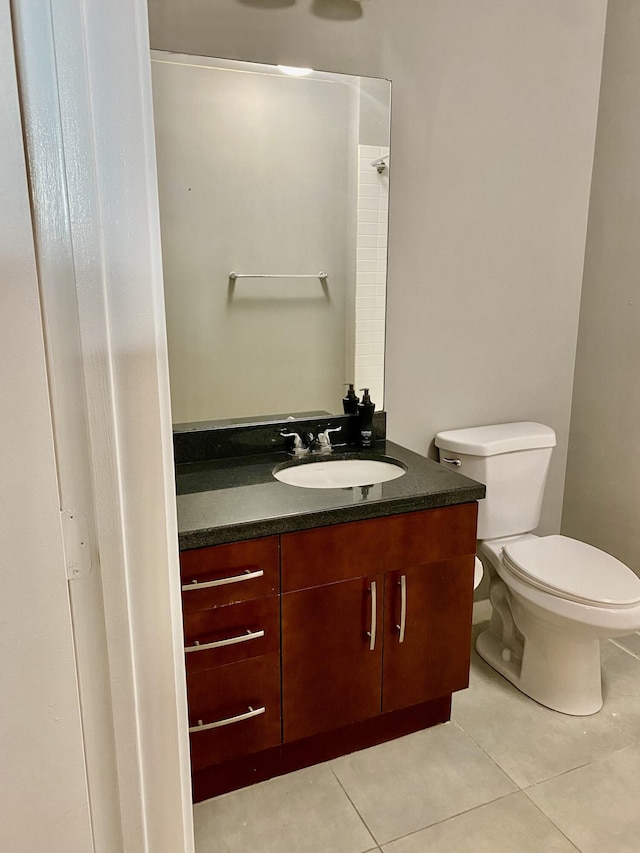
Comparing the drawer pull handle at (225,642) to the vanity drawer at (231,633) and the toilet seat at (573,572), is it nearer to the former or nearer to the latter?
the vanity drawer at (231,633)

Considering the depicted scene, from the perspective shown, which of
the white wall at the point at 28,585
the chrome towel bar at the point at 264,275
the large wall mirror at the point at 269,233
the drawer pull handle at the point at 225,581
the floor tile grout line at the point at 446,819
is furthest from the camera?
the chrome towel bar at the point at 264,275

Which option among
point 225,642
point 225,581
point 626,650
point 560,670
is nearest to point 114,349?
point 225,581

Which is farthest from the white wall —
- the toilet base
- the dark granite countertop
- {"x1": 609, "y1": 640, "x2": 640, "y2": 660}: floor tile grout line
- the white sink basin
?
{"x1": 609, "y1": 640, "x2": 640, "y2": 660}: floor tile grout line

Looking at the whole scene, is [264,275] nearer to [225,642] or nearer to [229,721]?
[225,642]

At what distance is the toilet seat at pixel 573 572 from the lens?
6.05 ft

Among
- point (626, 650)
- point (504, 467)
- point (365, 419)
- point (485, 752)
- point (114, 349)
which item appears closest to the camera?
point (114, 349)

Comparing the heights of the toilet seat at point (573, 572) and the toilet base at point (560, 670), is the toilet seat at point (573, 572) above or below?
above

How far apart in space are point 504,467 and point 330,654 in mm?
939

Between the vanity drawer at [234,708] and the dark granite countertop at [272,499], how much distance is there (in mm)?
360

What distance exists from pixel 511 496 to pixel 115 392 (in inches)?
73.5

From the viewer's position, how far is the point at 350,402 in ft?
6.91

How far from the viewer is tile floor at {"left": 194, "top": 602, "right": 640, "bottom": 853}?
1549mm

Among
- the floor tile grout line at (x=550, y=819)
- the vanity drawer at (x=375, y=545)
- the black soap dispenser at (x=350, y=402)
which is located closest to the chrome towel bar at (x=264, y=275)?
the black soap dispenser at (x=350, y=402)

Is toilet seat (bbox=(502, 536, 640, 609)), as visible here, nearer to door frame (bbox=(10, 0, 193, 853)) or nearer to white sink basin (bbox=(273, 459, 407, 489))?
white sink basin (bbox=(273, 459, 407, 489))
